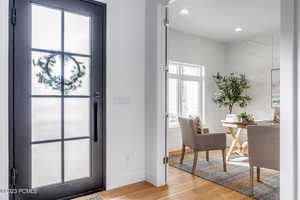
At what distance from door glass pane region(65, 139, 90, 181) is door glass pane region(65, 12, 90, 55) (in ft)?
3.44

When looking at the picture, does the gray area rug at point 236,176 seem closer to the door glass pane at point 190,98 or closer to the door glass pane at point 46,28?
the door glass pane at point 190,98

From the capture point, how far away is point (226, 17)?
12.4 feet

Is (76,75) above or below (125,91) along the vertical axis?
above

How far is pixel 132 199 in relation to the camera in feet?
7.50

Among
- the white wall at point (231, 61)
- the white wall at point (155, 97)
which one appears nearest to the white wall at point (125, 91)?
the white wall at point (155, 97)

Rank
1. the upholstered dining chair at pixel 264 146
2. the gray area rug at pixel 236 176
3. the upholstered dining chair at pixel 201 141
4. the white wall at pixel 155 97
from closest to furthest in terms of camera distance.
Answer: the upholstered dining chair at pixel 264 146 → the gray area rug at pixel 236 176 → the white wall at pixel 155 97 → the upholstered dining chair at pixel 201 141

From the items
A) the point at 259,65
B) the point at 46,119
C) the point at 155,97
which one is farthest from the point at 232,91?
the point at 46,119

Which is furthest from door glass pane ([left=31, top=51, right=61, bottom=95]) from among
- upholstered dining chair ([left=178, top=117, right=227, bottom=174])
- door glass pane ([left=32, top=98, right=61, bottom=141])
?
upholstered dining chair ([left=178, top=117, right=227, bottom=174])

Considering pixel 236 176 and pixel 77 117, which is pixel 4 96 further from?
pixel 236 176

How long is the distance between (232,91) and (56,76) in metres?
3.96

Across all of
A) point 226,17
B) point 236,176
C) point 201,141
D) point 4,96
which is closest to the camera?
point 4,96

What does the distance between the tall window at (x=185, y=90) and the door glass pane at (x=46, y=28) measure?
8.89 ft

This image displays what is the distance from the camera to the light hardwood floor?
2.33 metres

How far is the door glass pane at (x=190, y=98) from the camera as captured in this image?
15.8 feet
